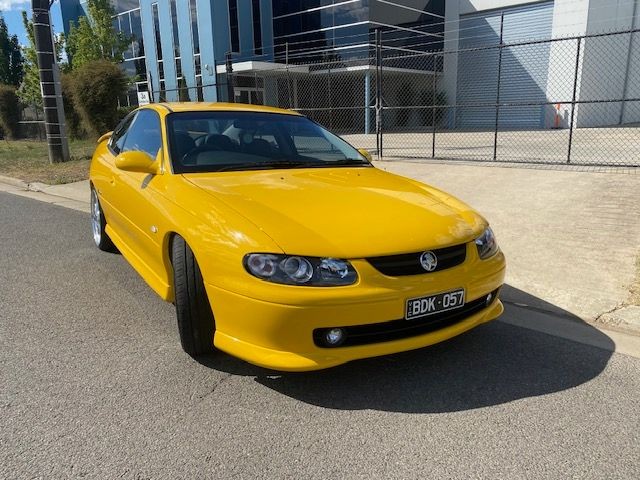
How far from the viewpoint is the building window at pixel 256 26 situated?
28516mm

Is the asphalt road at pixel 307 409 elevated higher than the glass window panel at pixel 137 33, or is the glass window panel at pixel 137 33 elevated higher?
the glass window panel at pixel 137 33

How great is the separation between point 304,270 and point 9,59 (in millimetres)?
53344

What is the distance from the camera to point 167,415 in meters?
2.71

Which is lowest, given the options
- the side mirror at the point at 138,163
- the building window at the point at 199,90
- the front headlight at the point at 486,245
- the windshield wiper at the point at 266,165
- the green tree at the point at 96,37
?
the front headlight at the point at 486,245

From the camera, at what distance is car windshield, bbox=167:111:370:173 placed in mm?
3902

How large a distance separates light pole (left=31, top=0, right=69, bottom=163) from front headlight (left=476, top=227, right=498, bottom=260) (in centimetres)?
1369

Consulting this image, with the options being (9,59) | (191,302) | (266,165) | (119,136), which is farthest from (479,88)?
(9,59)

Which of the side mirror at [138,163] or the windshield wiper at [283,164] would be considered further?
the windshield wiper at [283,164]

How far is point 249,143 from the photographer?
4227 mm

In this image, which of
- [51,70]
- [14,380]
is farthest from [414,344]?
[51,70]

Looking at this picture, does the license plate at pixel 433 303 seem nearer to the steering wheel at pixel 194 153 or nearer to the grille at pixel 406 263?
the grille at pixel 406 263

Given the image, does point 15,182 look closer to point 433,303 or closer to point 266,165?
point 266,165

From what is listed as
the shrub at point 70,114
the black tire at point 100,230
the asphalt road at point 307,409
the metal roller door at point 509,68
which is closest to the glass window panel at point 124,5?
the shrub at point 70,114

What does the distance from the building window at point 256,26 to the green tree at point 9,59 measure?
25611 mm
